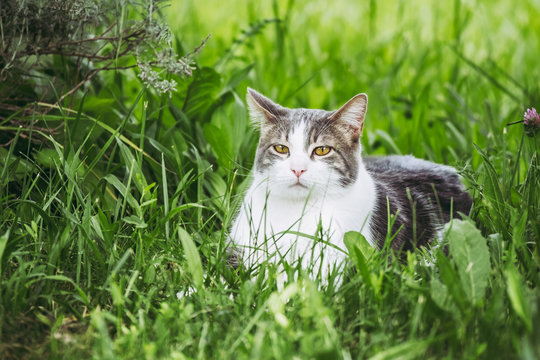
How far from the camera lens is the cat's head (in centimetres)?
215

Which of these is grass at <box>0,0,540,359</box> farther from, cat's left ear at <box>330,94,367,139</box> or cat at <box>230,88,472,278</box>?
cat's left ear at <box>330,94,367,139</box>

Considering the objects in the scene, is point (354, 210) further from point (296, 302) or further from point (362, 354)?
point (362, 354)

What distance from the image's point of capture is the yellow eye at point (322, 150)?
7.32ft

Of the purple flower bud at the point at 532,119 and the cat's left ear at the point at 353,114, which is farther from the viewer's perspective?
the cat's left ear at the point at 353,114

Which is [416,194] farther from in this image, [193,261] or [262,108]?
[193,261]

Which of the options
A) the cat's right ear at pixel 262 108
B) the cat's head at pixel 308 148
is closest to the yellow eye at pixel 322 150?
the cat's head at pixel 308 148

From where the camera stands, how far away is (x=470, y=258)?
66.9 inches

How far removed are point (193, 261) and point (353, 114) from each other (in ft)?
2.84

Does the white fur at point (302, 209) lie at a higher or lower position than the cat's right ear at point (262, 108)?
lower

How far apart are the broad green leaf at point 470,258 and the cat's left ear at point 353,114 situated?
24.9 inches

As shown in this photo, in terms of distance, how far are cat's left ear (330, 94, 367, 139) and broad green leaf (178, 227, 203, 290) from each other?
77cm

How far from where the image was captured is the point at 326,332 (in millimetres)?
1468

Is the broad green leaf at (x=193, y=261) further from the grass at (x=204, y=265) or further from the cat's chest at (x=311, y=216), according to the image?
the cat's chest at (x=311, y=216)

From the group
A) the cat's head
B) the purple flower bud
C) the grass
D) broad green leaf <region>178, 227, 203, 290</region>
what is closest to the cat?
the cat's head
